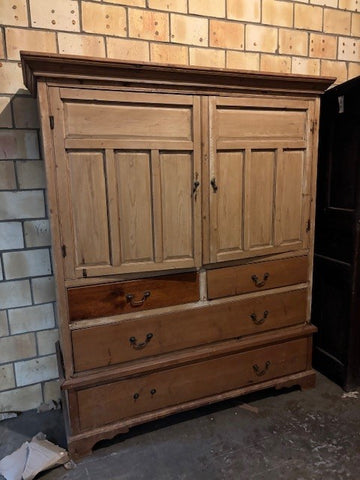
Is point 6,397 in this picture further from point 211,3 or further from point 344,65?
point 344,65

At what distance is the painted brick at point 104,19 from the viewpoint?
1.79 meters

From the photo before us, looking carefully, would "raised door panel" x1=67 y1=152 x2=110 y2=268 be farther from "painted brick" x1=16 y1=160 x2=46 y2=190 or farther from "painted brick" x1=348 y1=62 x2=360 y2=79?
"painted brick" x1=348 y1=62 x2=360 y2=79

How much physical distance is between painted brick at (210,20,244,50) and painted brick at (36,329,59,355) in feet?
6.38

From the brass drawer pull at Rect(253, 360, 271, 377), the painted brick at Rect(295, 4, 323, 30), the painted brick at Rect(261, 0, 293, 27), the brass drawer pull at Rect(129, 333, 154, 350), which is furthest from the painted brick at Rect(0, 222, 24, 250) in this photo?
the painted brick at Rect(295, 4, 323, 30)

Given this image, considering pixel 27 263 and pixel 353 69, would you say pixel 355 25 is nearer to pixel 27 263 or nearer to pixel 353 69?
pixel 353 69

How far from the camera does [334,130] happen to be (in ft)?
6.75

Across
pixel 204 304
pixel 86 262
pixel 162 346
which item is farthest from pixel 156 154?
pixel 162 346

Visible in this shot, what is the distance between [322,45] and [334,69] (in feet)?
0.59

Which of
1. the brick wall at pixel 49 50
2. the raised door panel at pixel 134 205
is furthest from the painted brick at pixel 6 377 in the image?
the raised door panel at pixel 134 205

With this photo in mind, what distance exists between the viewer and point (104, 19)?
5.98 feet

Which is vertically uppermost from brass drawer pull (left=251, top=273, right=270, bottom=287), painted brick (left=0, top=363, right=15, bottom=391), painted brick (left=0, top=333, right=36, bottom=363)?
brass drawer pull (left=251, top=273, right=270, bottom=287)

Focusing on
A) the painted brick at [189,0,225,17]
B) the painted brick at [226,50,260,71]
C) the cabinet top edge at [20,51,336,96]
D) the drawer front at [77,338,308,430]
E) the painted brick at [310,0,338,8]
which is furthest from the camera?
the painted brick at [310,0,338,8]

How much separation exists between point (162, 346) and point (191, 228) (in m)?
0.60

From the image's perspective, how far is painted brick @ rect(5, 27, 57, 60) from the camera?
5.55 feet
